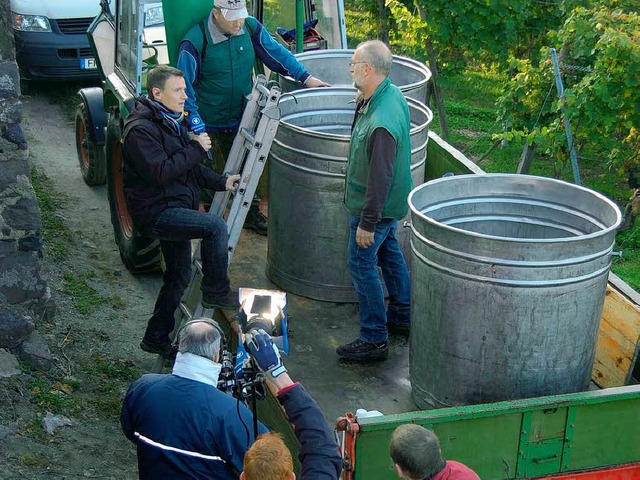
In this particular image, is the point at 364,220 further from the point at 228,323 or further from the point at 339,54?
the point at 339,54

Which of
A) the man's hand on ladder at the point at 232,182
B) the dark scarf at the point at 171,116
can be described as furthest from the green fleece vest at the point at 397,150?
the dark scarf at the point at 171,116

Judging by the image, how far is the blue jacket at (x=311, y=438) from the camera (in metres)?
3.10

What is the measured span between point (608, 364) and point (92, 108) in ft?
17.1

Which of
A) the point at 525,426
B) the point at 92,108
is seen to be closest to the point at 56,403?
the point at 525,426

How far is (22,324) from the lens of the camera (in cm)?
553

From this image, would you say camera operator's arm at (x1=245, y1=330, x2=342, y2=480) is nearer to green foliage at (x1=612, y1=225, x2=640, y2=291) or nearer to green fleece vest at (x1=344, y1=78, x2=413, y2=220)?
green fleece vest at (x1=344, y1=78, x2=413, y2=220)

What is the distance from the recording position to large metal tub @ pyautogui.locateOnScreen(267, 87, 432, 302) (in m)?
5.23

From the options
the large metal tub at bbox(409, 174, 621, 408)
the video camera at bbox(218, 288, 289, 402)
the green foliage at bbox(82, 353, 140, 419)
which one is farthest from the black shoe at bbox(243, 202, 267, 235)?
the video camera at bbox(218, 288, 289, 402)

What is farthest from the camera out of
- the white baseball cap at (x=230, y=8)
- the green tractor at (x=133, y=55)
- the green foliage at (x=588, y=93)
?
the green foliage at (x=588, y=93)

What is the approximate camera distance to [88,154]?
8648 mm

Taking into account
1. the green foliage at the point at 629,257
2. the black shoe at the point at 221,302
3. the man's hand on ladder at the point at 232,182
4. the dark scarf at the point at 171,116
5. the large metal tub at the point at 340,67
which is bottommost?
the green foliage at the point at 629,257

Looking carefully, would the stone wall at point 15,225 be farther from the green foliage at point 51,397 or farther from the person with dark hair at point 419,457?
the person with dark hair at point 419,457

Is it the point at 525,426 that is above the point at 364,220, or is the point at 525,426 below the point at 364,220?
below

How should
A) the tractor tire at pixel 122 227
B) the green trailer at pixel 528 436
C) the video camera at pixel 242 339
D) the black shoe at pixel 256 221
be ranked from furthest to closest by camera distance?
the tractor tire at pixel 122 227 < the black shoe at pixel 256 221 < the green trailer at pixel 528 436 < the video camera at pixel 242 339
